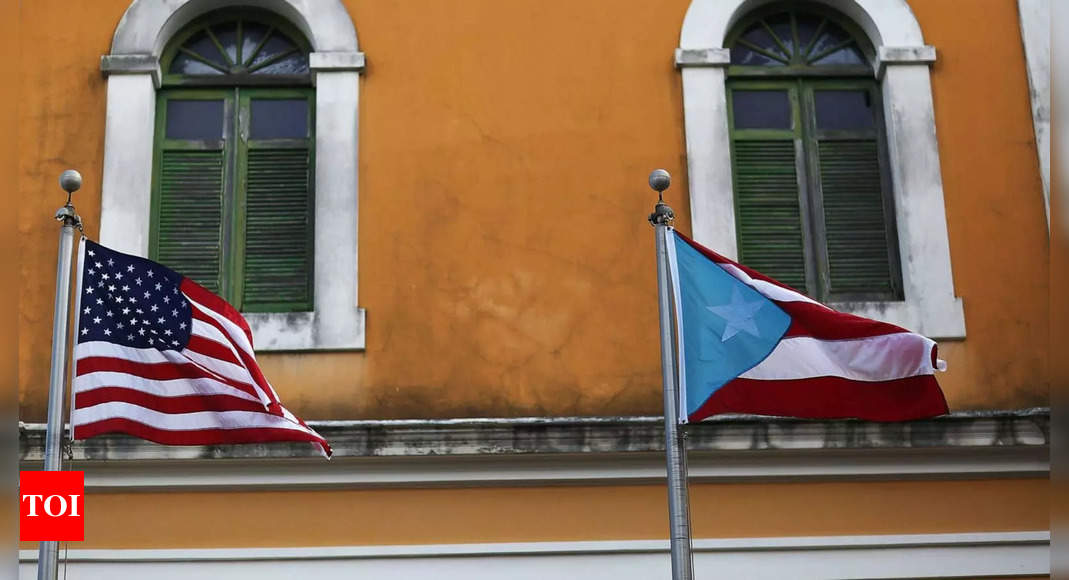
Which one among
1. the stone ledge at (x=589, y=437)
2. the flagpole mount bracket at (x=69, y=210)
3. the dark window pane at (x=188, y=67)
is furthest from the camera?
the dark window pane at (x=188, y=67)

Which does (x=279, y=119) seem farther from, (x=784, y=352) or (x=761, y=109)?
(x=784, y=352)

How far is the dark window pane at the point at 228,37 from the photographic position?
35.9ft

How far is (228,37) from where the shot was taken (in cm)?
1100

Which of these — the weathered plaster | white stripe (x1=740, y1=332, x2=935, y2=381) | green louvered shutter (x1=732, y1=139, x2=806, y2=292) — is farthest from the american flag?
the weathered plaster

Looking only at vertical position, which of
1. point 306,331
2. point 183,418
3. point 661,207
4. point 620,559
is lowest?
point 620,559

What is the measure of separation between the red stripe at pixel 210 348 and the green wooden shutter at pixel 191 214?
205cm

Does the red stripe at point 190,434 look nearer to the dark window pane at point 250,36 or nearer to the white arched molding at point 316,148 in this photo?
the white arched molding at point 316,148

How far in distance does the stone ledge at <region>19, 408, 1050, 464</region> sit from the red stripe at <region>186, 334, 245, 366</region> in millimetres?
1236

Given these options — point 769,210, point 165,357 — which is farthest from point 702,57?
point 165,357

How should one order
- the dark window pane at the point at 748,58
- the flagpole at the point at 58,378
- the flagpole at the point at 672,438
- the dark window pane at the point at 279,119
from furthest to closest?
the dark window pane at the point at 748,58 < the dark window pane at the point at 279,119 < the flagpole at the point at 672,438 < the flagpole at the point at 58,378

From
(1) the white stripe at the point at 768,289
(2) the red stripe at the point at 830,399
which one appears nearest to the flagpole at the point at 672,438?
(2) the red stripe at the point at 830,399

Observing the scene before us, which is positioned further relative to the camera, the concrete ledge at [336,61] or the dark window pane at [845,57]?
the dark window pane at [845,57]

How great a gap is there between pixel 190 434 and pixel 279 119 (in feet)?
11.2

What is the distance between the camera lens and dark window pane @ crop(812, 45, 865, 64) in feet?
36.4
